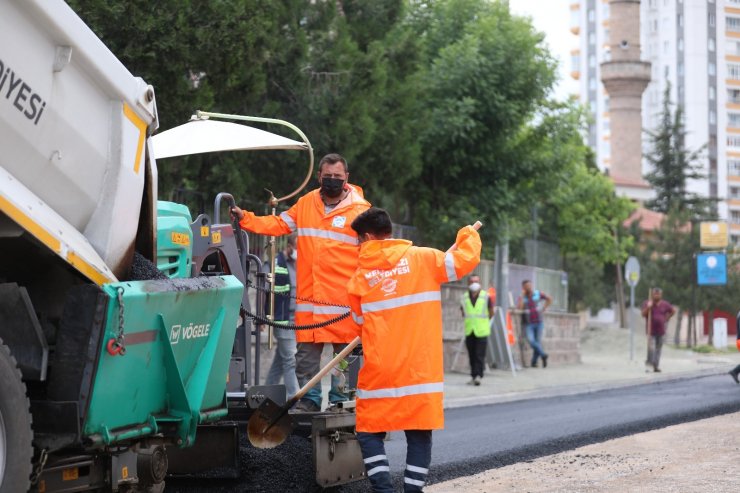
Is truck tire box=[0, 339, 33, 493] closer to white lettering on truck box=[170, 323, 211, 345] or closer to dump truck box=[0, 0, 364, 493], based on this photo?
dump truck box=[0, 0, 364, 493]

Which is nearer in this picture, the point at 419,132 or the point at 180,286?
the point at 180,286

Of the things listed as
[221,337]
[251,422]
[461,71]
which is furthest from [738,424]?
[461,71]

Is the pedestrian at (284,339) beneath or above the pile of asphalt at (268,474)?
above

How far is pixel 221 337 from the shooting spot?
6195 mm

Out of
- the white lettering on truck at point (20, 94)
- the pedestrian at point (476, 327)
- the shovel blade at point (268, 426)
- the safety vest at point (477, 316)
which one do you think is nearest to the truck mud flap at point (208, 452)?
the shovel blade at point (268, 426)

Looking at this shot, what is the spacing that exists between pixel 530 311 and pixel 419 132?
7.37m

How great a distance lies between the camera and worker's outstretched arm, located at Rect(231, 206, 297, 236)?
7.73 meters

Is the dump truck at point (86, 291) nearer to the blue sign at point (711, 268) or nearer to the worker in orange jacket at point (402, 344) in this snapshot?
the worker in orange jacket at point (402, 344)

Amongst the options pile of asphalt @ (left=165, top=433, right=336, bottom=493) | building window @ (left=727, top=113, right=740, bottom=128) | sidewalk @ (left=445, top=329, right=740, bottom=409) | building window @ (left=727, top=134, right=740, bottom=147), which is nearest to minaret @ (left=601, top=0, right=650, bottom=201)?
building window @ (left=727, top=113, right=740, bottom=128)

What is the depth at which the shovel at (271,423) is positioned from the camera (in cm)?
725

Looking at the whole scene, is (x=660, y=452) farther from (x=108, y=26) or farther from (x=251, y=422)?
(x=108, y=26)

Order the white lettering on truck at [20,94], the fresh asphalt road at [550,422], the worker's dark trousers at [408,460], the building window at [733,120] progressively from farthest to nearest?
the building window at [733,120]
the fresh asphalt road at [550,422]
the worker's dark trousers at [408,460]
the white lettering on truck at [20,94]

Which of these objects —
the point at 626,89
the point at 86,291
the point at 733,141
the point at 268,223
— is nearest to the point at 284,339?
the point at 268,223

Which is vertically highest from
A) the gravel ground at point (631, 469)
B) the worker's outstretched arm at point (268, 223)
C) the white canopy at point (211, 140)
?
the white canopy at point (211, 140)
